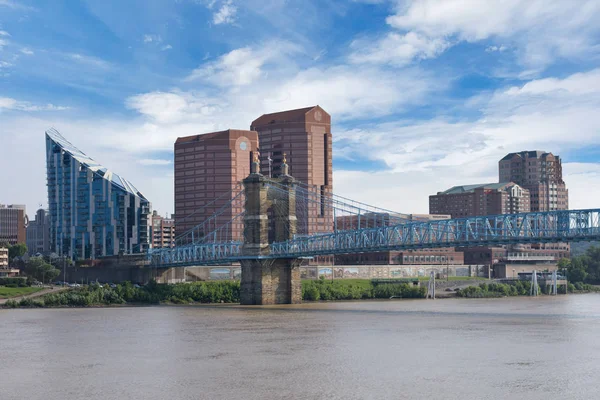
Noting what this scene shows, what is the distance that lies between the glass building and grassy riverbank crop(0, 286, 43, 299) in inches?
3060

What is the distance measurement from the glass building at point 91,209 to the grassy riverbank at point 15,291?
7772 centimetres

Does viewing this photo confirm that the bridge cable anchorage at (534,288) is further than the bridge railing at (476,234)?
Yes

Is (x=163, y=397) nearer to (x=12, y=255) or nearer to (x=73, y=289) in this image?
(x=73, y=289)

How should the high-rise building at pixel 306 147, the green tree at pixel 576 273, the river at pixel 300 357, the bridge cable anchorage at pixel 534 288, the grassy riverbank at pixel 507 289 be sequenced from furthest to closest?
the high-rise building at pixel 306 147, the green tree at pixel 576 273, the bridge cable anchorage at pixel 534 288, the grassy riverbank at pixel 507 289, the river at pixel 300 357

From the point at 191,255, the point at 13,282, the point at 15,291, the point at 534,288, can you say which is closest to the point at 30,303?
the point at 15,291

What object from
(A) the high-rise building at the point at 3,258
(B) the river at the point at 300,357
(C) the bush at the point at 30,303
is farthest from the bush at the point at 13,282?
(B) the river at the point at 300,357

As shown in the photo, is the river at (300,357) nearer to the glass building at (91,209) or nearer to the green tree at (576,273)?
the green tree at (576,273)

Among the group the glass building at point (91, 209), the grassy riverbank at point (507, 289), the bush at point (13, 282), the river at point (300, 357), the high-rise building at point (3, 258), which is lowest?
the grassy riverbank at point (507, 289)

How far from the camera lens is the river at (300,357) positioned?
124ft

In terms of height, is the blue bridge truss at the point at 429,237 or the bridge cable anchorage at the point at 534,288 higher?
the blue bridge truss at the point at 429,237

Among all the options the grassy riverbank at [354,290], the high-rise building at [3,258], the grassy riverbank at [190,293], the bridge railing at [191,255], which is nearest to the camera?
the grassy riverbank at [190,293]

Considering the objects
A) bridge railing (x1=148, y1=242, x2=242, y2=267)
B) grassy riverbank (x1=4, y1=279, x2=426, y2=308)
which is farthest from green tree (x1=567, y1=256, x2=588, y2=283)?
bridge railing (x1=148, y1=242, x2=242, y2=267)

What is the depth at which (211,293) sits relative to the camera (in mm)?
111125

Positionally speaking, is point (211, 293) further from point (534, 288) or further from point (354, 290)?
point (534, 288)
